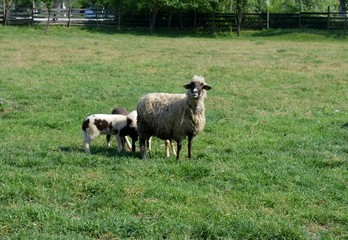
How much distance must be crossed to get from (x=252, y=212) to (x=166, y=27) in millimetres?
46836

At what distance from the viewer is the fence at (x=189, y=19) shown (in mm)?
48344

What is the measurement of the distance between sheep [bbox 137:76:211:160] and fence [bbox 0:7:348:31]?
128ft

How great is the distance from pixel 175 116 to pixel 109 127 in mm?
1425

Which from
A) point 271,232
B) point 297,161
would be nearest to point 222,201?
point 271,232

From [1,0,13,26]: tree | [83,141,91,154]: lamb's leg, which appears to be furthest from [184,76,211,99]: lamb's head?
[1,0,13,26]: tree

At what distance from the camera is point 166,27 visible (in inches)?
2069

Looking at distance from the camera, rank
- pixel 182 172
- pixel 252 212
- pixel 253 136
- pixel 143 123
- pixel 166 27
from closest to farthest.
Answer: pixel 252 212, pixel 182 172, pixel 143 123, pixel 253 136, pixel 166 27

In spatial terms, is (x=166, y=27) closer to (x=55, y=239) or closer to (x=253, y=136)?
(x=253, y=136)

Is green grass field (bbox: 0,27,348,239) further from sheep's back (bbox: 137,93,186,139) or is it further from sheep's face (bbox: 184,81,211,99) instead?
sheep's face (bbox: 184,81,211,99)

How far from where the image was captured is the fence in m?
48.3

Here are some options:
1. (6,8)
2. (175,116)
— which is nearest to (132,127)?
(175,116)

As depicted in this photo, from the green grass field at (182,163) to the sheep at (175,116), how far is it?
0.45 meters

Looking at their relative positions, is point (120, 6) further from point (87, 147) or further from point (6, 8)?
point (87, 147)

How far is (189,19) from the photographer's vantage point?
173 ft
